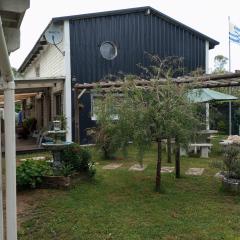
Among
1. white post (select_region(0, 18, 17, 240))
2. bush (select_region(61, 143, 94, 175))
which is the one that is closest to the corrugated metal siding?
bush (select_region(61, 143, 94, 175))

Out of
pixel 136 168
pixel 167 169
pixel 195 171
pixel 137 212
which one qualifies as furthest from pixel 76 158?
pixel 195 171

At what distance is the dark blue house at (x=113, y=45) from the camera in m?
16.4

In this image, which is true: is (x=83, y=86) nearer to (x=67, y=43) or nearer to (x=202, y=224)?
(x=67, y=43)

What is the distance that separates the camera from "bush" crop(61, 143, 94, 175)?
9.42 meters

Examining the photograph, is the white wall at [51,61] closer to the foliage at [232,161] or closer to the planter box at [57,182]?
the planter box at [57,182]

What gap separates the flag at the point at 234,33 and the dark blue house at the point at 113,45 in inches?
92.4

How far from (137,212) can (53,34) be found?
1119 centimetres

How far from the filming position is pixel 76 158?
9.47 m

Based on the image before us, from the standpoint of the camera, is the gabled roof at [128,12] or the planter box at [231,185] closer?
the planter box at [231,185]

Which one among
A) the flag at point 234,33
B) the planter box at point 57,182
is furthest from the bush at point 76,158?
the flag at point 234,33

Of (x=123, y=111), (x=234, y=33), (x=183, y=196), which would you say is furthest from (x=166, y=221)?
(x=234, y=33)

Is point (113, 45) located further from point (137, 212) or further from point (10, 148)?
point (10, 148)

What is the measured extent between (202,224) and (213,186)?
9.15 ft

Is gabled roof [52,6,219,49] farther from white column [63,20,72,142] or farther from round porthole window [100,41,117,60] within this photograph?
round porthole window [100,41,117,60]
